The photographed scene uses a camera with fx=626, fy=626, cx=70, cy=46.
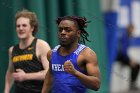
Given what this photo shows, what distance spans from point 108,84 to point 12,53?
3.54 meters

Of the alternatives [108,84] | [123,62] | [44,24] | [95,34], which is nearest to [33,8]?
[44,24]

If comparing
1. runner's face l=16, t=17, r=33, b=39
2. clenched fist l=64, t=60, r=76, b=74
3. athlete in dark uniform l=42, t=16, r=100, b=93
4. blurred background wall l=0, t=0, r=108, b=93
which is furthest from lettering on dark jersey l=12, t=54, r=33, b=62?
blurred background wall l=0, t=0, r=108, b=93

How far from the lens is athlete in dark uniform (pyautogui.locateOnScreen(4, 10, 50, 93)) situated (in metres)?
6.23

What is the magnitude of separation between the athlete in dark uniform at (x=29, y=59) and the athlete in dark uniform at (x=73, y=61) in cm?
88

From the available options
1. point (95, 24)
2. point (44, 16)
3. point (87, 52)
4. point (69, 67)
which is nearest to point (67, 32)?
point (87, 52)

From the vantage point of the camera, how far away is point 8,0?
7.95 m

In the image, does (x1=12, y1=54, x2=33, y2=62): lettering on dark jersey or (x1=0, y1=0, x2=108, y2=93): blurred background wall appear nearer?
(x1=12, y1=54, x2=33, y2=62): lettering on dark jersey

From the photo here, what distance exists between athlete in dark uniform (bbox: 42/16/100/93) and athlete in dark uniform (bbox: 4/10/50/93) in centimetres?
88

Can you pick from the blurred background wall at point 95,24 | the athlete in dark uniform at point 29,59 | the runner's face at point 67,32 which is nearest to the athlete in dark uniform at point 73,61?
the runner's face at point 67,32

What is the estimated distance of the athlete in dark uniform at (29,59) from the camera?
6.23 m

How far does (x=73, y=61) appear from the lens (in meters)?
5.20

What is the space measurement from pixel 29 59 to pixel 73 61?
1.17 m

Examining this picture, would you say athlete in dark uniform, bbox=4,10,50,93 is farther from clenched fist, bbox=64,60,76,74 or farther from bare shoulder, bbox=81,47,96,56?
clenched fist, bbox=64,60,76,74

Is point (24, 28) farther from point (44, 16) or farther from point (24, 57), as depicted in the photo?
point (44, 16)
